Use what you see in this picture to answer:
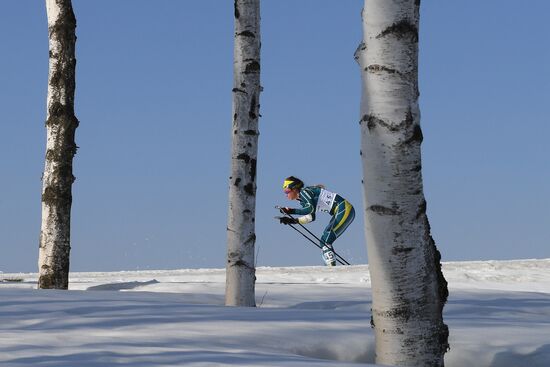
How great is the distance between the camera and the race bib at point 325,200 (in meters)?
16.9

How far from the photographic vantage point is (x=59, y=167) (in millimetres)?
10477

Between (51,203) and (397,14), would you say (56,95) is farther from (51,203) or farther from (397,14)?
(397,14)

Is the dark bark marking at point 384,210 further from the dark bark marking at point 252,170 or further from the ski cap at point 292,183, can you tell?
the ski cap at point 292,183

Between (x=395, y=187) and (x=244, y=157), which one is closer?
(x=395, y=187)

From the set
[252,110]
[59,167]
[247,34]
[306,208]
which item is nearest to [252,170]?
[252,110]

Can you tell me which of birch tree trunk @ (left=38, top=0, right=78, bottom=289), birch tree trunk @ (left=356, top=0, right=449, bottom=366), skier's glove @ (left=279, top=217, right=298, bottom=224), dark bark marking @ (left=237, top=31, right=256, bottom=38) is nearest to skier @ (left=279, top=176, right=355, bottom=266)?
skier's glove @ (left=279, top=217, right=298, bottom=224)

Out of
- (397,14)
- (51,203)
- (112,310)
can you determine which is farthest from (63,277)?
(397,14)

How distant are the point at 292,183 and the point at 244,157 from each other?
24.9ft

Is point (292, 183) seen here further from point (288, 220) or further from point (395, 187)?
point (395, 187)

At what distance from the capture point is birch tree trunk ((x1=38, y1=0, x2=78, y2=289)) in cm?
1048

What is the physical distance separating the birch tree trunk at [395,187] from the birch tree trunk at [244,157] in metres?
4.35

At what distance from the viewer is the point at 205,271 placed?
55.7 ft

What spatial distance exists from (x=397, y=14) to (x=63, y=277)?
22.8ft

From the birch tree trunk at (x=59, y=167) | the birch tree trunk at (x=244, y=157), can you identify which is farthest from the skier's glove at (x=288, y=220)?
the birch tree trunk at (x=244, y=157)
